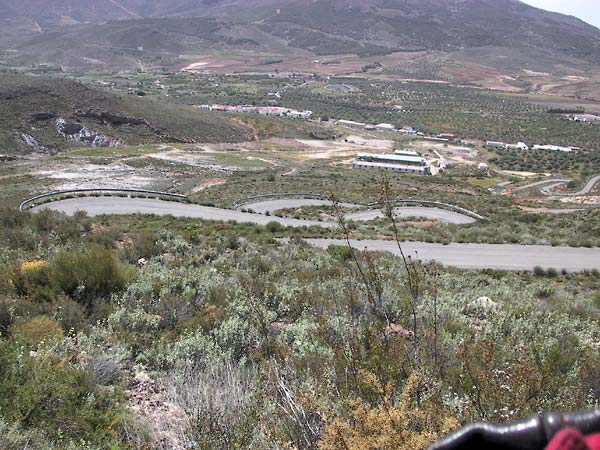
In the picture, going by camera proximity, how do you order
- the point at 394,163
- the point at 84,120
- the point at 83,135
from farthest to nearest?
the point at 84,120
the point at 83,135
the point at 394,163

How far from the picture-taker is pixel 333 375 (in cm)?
391

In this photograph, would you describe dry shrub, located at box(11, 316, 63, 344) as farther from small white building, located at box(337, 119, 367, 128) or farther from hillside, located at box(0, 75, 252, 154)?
small white building, located at box(337, 119, 367, 128)

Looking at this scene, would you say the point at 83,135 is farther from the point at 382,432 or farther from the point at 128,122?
the point at 382,432

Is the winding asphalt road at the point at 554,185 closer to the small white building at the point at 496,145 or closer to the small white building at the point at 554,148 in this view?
the small white building at the point at 554,148

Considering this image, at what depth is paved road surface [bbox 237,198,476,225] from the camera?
28.5 metres

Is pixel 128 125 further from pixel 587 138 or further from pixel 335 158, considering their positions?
pixel 587 138

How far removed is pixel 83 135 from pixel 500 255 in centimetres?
6231

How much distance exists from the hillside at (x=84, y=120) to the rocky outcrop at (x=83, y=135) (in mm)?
127

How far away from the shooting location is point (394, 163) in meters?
63.9

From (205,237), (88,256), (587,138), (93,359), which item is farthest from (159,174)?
(587,138)

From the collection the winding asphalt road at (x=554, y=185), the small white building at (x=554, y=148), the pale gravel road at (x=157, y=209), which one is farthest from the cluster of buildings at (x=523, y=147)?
the pale gravel road at (x=157, y=209)

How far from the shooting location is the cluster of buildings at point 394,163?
199 feet

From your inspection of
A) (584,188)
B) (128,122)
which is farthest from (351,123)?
(584,188)

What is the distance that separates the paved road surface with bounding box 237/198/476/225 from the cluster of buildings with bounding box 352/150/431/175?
28.5 metres
